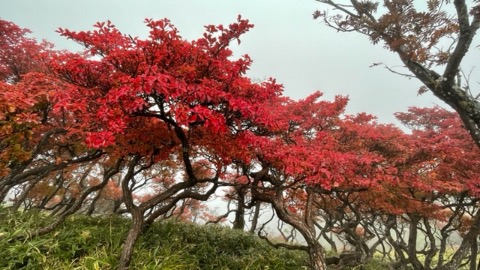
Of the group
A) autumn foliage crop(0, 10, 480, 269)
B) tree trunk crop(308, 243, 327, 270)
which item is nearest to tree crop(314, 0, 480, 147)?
autumn foliage crop(0, 10, 480, 269)

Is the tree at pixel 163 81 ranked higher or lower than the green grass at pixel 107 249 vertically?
higher

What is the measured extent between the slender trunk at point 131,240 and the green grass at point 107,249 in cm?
32

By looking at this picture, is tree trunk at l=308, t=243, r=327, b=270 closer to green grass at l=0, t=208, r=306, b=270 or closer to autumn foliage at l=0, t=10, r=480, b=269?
autumn foliage at l=0, t=10, r=480, b=269

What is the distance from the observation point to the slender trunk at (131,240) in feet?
18.3

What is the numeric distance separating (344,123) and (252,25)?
264 inches

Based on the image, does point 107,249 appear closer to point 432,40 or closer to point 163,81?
point 163,81

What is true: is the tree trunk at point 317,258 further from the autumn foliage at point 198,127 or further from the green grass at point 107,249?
the green grass at point 107,249

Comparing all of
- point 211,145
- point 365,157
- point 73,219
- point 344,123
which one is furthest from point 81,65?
point 344,123

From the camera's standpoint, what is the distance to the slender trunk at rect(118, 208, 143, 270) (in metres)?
5.57

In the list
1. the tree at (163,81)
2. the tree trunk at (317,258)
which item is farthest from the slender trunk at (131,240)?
the tree trunk at (317,258)

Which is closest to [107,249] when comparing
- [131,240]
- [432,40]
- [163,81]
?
[131,240]

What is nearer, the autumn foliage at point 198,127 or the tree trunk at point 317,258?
the autumn foliage at point 198,127

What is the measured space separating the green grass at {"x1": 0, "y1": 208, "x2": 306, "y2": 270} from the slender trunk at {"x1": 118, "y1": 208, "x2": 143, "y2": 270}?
32 centimetres

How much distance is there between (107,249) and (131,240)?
1004 mm
